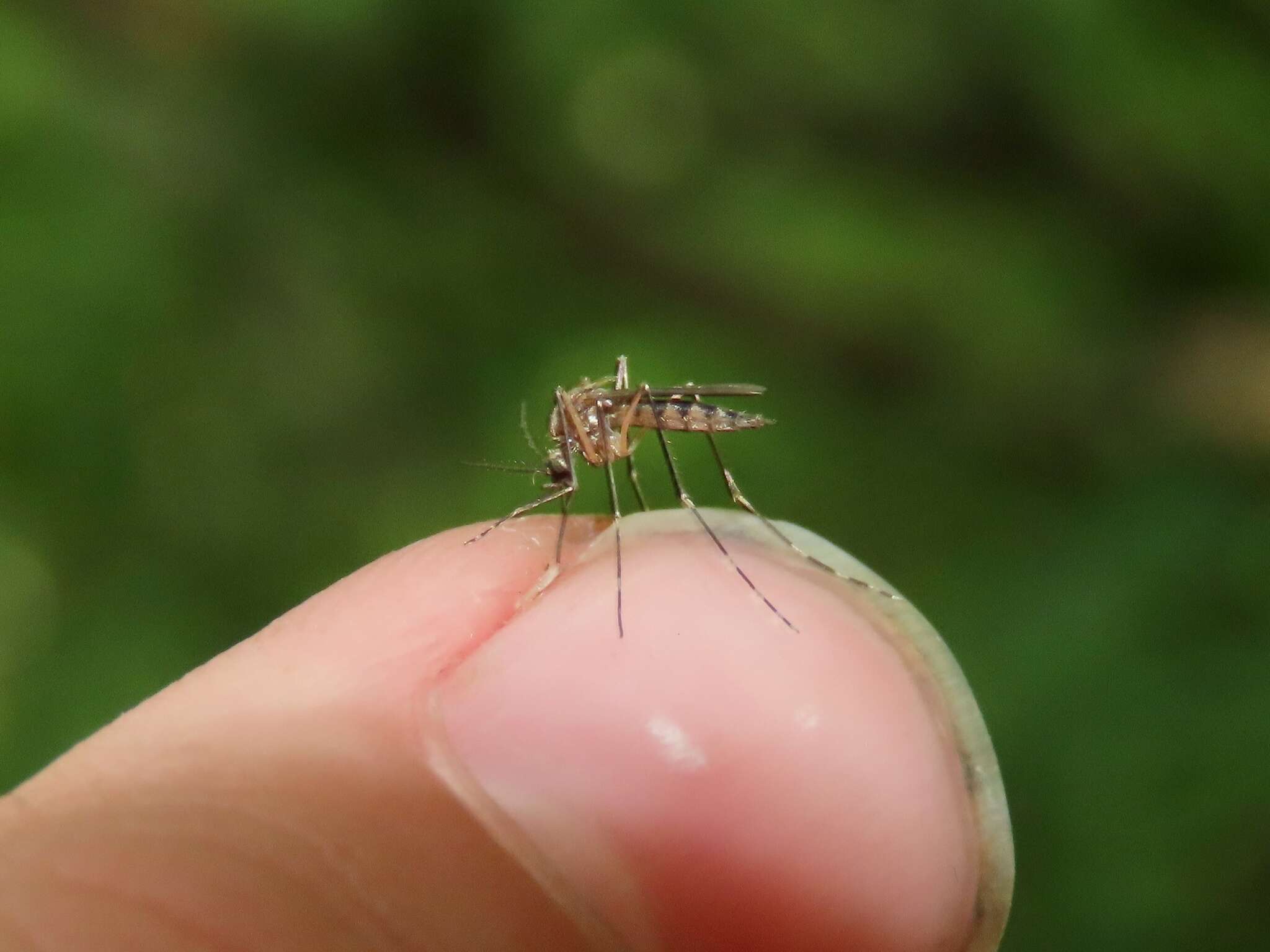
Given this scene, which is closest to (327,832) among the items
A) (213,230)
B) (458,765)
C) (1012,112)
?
(458,765)

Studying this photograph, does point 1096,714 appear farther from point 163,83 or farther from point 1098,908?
point 163,83

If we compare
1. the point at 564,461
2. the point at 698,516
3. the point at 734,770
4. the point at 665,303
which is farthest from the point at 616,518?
the point at 665,303

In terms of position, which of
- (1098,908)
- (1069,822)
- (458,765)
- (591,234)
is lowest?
(1098,908)

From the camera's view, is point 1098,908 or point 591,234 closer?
point 1098,908

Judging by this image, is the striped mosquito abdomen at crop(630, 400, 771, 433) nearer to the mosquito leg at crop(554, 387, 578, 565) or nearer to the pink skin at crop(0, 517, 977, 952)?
the mosquito leg at crop(554, 387, 578, 565)

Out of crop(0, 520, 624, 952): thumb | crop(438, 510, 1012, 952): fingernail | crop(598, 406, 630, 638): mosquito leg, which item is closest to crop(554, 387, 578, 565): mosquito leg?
crop(598, 406, 630, 638): mosquito leg
